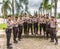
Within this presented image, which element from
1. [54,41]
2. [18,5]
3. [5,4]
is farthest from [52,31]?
[18,5]

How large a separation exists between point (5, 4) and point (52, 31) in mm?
38668

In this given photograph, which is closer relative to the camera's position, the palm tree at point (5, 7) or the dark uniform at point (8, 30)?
the dark uniform at point (8, 30)

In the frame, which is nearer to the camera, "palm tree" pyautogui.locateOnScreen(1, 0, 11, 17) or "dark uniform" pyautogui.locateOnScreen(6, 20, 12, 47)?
→ "dark uniform" pyautogui.locateOnScreen(6, 20, 12, 47)

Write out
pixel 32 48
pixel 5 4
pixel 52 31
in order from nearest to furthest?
pixel 32 48 → pixel 52 31 → pixel 5 4

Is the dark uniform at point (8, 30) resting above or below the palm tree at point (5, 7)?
below

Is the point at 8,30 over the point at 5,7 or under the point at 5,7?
under

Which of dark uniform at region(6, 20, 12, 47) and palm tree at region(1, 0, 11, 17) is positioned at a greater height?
palm tree at region(1, 0, 11, 17)

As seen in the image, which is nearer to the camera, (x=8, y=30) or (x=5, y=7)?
(x=8, y=30)

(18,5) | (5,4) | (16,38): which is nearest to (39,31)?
(16,38)

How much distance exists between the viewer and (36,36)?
2341cm

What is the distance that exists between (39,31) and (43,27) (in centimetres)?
111

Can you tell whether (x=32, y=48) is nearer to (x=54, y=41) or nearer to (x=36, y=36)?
(x=54, y=41)

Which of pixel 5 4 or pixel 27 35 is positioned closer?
pixel 27 35

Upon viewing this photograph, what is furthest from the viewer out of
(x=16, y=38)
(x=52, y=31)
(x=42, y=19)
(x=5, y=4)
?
(x=5, y=4)
